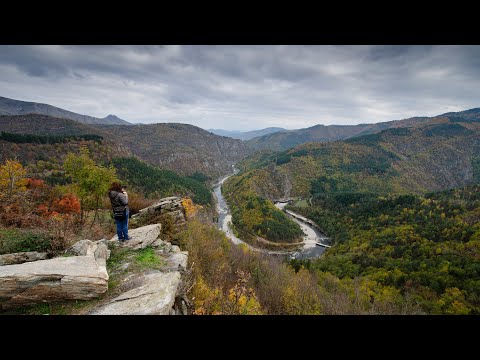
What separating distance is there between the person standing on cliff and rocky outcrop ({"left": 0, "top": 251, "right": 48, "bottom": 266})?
2.02m

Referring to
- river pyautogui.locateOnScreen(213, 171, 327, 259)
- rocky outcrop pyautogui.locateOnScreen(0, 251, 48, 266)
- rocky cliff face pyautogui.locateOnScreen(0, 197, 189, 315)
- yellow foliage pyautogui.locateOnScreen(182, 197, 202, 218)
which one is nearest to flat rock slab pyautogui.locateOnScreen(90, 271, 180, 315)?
rocky cliff face pyautogui.locateOnScreen(0, 197, 189, 315)

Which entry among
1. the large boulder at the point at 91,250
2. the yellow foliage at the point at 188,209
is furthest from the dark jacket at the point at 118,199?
the yellow foliage at the point at 188,209

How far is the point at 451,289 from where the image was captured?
29266mm

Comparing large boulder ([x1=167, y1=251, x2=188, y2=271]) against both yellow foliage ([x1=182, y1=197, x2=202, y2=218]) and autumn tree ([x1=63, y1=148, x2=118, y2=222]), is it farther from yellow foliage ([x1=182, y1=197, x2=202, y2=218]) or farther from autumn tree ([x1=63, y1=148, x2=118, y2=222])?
yellow foliage ([x1=182, y1=197, x2=202, y2=218])

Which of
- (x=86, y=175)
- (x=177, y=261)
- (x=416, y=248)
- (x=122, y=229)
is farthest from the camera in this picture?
(x=416, y=248)

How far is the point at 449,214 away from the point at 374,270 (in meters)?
29.8

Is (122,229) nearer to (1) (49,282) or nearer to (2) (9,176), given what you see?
(1) (49,282)

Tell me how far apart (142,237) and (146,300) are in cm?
389

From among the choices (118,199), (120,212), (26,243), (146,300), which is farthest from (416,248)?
(26,243)

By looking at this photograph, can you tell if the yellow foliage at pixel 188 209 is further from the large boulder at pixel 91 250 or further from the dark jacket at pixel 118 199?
the large boulder at pixel 91 250

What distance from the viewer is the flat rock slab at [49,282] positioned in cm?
443

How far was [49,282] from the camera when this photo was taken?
184 inches
